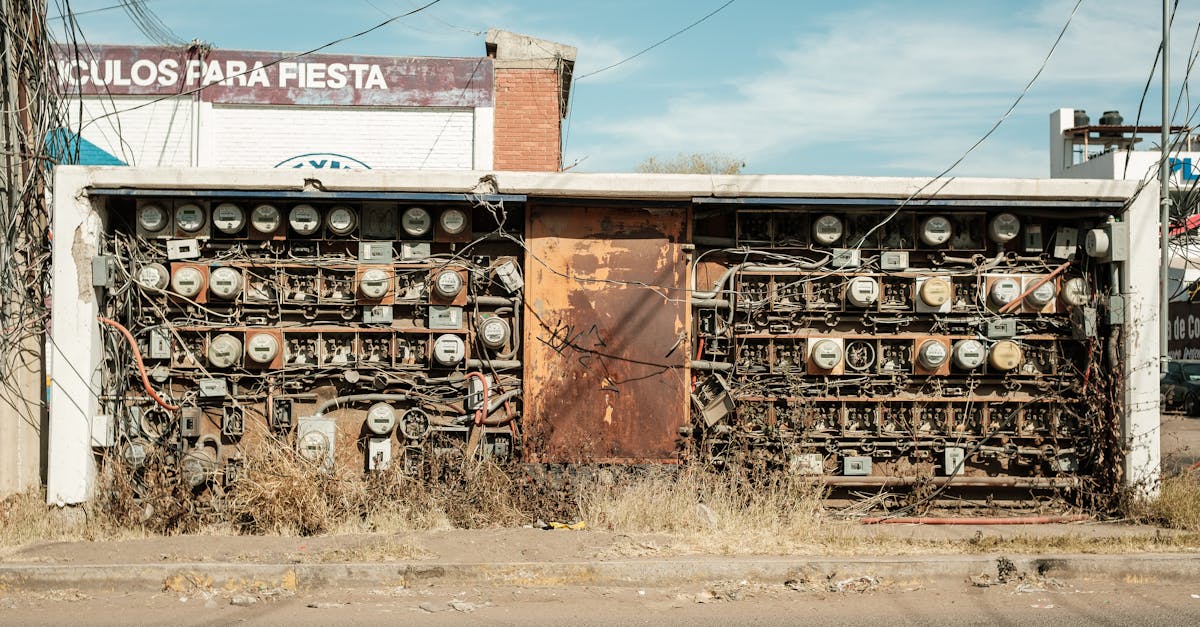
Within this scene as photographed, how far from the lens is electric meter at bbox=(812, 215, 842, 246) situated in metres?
9.93

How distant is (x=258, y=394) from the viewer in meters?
9.67

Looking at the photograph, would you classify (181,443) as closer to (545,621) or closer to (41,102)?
(41,102)

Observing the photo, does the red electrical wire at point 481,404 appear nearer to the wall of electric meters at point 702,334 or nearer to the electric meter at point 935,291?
the wall of electric meters at point 702,334

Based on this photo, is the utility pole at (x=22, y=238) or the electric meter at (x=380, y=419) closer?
the utility pole at (x=22, y=238)

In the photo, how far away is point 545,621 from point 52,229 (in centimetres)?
611

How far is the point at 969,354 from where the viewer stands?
9.88m

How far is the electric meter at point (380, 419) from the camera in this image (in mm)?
9555

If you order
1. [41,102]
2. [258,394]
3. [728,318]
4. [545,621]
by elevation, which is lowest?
[545,621]

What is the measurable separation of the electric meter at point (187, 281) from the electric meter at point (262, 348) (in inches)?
28.0

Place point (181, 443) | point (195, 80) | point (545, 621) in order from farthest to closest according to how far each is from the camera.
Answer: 1. point (195, 80)
2. point (181, 443)
3. point (545, 621)

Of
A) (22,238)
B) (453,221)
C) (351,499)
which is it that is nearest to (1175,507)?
(453,221)

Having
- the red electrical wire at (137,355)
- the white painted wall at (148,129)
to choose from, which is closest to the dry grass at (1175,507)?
the red electrical wire at (137,355)

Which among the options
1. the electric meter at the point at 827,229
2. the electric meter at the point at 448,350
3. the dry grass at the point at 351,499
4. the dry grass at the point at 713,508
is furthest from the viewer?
the electric meter at the point at 827,229

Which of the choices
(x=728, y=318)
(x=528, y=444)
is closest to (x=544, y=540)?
(x=528, y=444)
